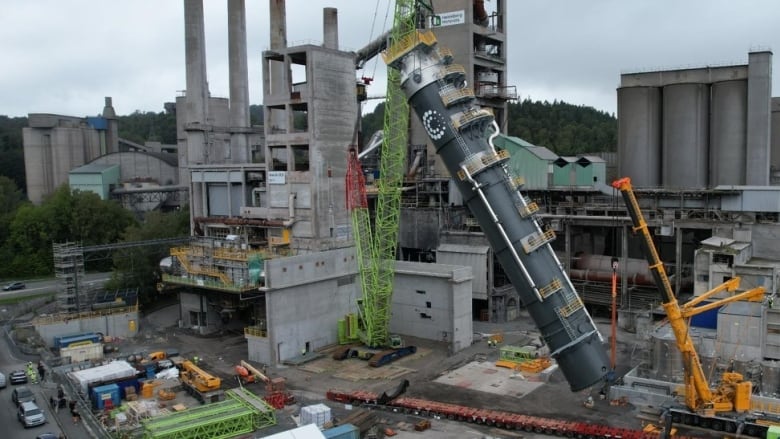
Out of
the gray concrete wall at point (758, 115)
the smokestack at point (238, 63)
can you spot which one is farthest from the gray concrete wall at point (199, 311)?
→ the gray concrete wall at point (758, 115)

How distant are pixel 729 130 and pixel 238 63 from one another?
46539 millimetres

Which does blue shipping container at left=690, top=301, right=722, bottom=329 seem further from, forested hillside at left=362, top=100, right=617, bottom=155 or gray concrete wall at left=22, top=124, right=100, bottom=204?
gray concrete wall at left=22, top=124, right=100, bottom=204

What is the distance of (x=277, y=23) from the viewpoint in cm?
5688

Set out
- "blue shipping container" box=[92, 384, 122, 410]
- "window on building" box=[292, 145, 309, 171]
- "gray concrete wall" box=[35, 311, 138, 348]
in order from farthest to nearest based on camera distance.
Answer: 1. "window on building" box=[292, 145, 309, 171]
2. "gray concrete wall" box=[35, 311, 138, 348]
3. "blue shipping container" box=[92, 384, 122, 410]

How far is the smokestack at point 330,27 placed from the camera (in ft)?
216

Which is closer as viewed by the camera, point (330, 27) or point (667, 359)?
point (667, 359)

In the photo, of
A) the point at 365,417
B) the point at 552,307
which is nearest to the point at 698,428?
the point at 552,307

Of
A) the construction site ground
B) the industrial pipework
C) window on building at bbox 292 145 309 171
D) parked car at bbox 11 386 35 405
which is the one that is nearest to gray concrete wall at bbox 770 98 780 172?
the construction site ground

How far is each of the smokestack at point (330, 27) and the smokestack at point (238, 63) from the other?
8.41m

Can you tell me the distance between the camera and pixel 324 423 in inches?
1154

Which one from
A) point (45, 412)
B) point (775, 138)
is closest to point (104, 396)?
point (45, 412)

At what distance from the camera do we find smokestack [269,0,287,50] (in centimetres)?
5681

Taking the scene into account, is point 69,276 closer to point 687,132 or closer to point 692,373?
point 692,373

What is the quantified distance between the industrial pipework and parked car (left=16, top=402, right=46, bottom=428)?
2250 centimetres
